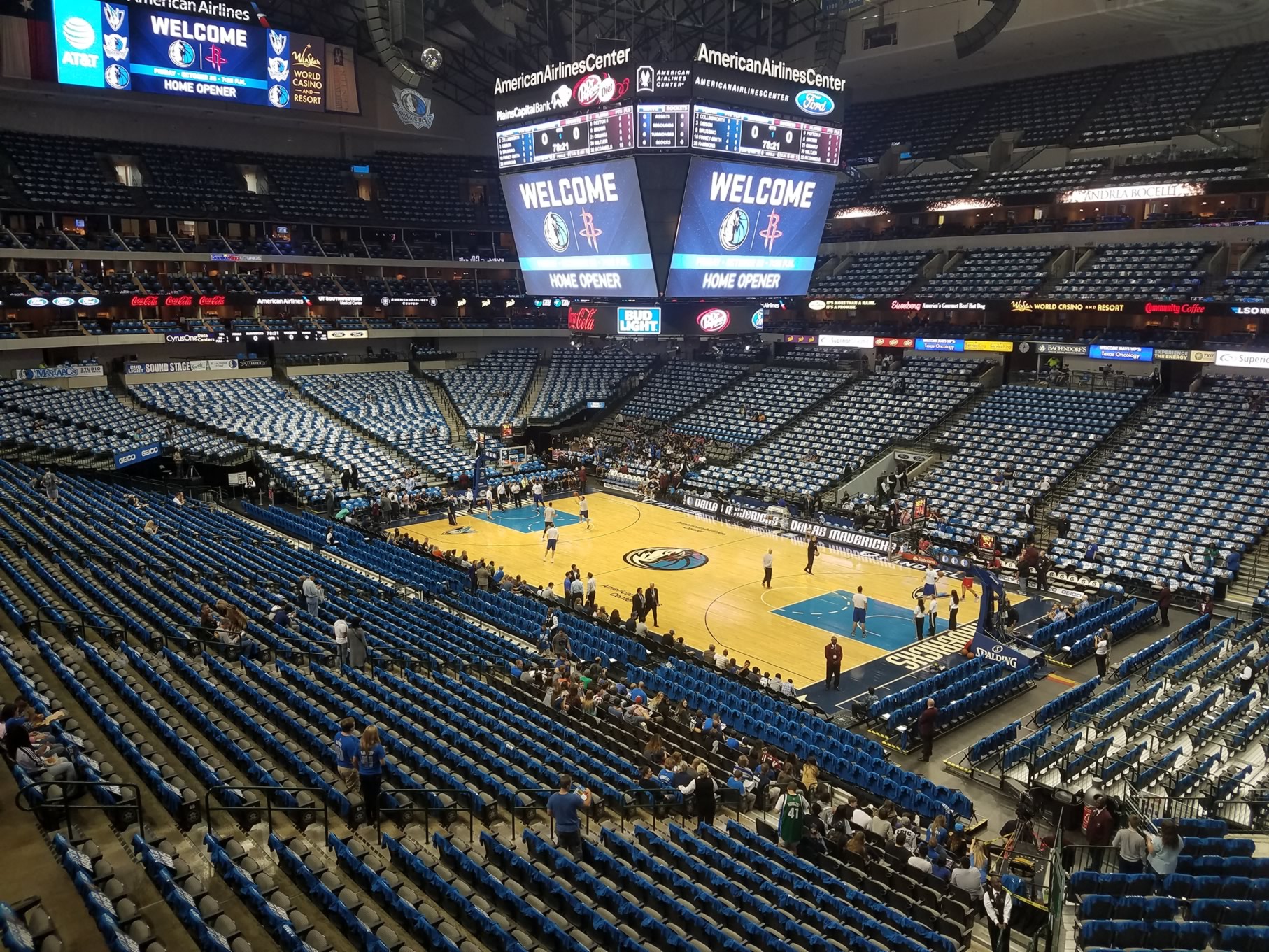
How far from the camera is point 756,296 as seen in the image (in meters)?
27.6

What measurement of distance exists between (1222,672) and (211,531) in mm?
24149

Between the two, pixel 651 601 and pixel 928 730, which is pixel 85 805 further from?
pixel 651 601

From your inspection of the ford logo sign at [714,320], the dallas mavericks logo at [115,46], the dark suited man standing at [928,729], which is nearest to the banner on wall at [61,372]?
the dallas mavericks logo at [115,46]

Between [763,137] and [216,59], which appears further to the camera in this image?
[216,59]

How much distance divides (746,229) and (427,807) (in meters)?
19.9

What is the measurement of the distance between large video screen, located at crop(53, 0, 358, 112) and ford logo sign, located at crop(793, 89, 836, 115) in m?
31.6

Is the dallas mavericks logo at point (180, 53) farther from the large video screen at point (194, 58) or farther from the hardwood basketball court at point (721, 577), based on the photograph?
the hardwood basketball court at point (721, 577)

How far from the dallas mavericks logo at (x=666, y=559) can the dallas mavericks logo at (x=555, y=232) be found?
385 inches

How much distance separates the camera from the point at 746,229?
26.5 m

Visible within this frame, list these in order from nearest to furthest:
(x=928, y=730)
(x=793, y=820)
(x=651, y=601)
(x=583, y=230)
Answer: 1. (x=793, y=820)
2. (x=928, y=730)
3. (x=651, y=601)
4. (x=583, y=230)

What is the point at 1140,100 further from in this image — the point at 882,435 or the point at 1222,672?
the point at 1222,672

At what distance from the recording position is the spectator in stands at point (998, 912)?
391 inches

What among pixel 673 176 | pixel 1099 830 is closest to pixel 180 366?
pixel 673 176

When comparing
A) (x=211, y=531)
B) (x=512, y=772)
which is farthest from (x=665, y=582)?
(x=512, y=772)
